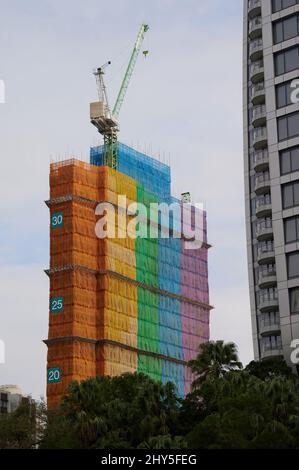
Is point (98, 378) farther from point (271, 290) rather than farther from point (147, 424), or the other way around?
point (271, 290)

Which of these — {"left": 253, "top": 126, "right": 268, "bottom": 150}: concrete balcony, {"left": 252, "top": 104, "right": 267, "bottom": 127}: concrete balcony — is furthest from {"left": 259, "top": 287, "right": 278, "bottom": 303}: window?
{"left": 252, "top": 104, "right": 267, "bottom": 127}: concrete balcony

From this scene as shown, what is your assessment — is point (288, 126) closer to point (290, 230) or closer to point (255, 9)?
point (290, 230)

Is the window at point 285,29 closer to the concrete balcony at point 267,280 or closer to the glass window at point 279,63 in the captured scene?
the glass window at point 279,63

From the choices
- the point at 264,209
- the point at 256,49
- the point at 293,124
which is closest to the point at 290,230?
the point at 293,124

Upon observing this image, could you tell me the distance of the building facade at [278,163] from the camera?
120 m

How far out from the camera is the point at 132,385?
10800 cm

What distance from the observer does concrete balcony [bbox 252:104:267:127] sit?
143 m

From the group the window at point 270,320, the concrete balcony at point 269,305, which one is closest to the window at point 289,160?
the concrete balcony at point 269,305

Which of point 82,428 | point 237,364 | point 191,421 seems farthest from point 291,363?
point 82,428

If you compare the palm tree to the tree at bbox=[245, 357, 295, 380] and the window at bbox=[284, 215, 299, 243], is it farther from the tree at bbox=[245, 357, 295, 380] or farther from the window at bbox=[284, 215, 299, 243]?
the window at bbox=[284, 215, 299, 243]

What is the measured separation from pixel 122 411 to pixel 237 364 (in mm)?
17851

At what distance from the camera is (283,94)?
126 metres
